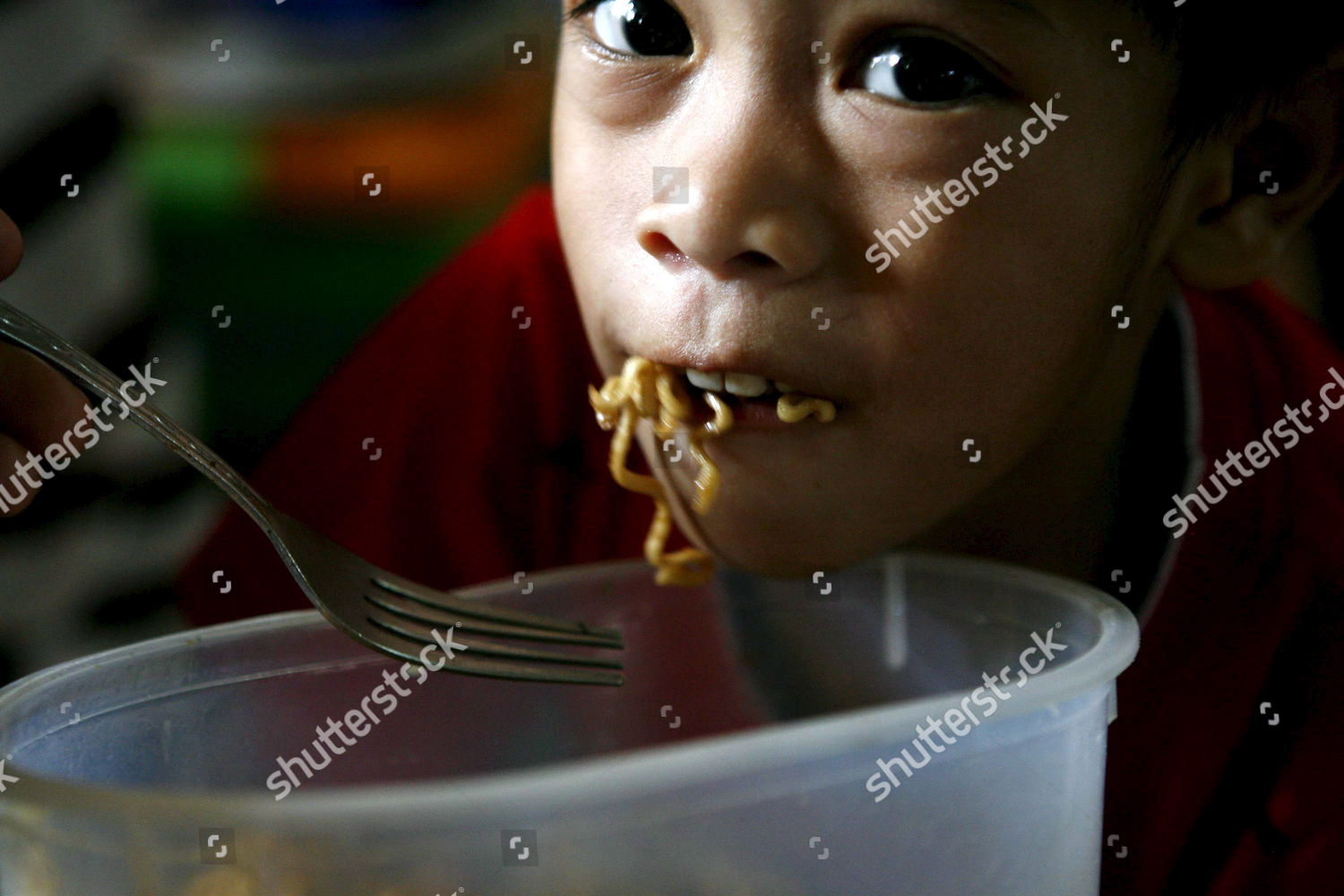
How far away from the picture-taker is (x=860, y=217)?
0.48m

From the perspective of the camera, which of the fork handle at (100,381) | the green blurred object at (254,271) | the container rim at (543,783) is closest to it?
the container rim at (543,783)

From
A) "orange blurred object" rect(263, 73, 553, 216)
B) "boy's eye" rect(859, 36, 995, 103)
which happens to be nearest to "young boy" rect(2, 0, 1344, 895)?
"boy's eye" rect(859, 36, 995, 103)

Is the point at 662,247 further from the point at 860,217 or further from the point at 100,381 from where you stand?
the point at 100,381

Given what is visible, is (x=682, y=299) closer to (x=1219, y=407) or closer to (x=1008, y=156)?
(x=1008, y=156)

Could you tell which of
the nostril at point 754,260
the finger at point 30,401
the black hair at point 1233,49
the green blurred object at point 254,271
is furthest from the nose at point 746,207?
the green blurred object at point 254,271

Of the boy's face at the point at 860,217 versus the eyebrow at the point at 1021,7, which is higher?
the eyebrow at the point at 1021,7

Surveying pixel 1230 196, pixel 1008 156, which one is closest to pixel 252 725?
pixel 1008 156

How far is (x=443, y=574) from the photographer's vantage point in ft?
2.56

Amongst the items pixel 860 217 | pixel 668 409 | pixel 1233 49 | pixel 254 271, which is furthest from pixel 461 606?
pixel 254 271

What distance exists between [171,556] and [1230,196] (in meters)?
0.73

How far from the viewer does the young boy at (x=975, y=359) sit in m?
0.48

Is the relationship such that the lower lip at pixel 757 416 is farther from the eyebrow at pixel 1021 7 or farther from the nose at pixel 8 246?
the nose at pixel 8 246

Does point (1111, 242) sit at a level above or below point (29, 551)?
above

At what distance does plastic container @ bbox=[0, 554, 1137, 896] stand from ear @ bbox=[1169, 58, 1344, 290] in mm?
186
